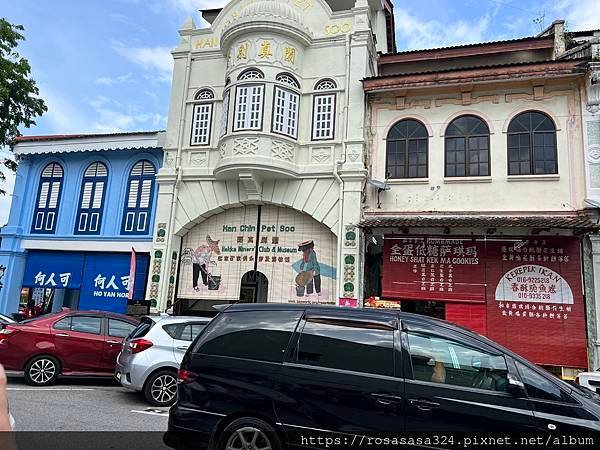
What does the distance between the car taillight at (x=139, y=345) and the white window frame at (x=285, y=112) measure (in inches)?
308

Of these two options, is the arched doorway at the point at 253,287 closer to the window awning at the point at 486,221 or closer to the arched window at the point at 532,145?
the window awning at the point at 486,221

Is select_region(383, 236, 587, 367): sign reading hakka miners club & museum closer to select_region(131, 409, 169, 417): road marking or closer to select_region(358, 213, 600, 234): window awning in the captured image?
select_region(358, 213, 600, 234): window awning

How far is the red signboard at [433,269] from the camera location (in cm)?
1195

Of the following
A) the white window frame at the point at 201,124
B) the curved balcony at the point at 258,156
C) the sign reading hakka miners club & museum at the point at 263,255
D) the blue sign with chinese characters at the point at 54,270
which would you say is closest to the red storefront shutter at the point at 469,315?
the sign reading hakka miners club & museum at the point at 263,255

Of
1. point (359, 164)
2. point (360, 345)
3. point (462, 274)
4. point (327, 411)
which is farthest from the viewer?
point (359, 164)

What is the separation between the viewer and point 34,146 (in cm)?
1717

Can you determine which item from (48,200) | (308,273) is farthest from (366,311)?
(48,200)

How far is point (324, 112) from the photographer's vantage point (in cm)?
1423

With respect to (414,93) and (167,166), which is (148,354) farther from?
(414,93)

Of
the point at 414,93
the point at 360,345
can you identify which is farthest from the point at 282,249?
the point at 360,345

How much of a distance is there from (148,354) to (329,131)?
8.81 metres

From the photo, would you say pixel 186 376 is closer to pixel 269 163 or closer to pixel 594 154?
pixel 269 163

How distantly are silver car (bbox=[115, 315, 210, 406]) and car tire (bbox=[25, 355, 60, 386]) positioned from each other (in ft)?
5.80

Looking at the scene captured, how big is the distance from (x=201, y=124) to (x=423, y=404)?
512 inches
